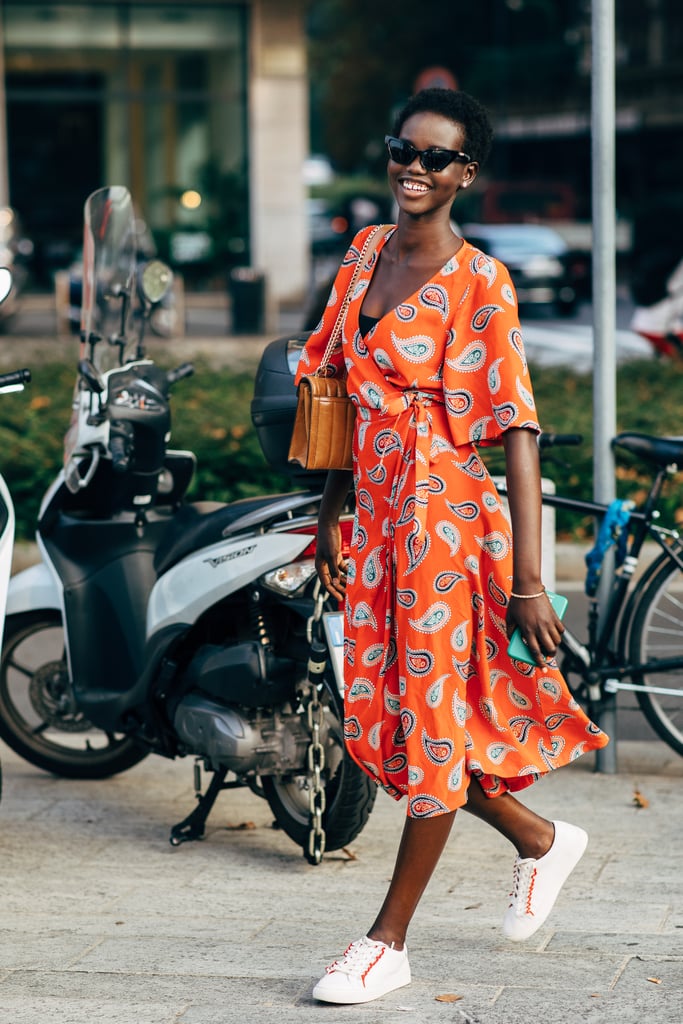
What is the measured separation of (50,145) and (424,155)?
2508 cm

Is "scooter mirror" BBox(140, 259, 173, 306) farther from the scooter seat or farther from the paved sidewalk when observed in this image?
the paved sidewalk

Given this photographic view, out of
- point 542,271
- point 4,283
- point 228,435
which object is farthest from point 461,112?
point 542,271

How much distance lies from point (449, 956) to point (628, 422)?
6.13m

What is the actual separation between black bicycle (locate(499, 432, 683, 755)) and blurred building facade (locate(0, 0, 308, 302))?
73.5 ft

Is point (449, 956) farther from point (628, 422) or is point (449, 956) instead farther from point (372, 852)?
point (628, 422)

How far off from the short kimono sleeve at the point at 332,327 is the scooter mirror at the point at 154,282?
140 cm

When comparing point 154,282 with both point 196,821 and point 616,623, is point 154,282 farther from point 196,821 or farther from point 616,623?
point 616,623

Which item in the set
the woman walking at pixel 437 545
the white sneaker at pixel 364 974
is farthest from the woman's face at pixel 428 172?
the white sneaker at pixel 364 974

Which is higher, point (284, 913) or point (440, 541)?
point (440, 541)

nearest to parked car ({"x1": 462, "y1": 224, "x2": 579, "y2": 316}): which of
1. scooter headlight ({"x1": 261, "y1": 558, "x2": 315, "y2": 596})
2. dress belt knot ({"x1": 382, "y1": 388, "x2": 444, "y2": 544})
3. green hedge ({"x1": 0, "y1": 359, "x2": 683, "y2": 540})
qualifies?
green hedge ({"x1": 0, "y1": 359, "x2": 683, "y2": 540})

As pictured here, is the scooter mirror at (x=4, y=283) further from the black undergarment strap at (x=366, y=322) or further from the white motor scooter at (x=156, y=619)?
the black undergarment strap at (x=366, y=322)

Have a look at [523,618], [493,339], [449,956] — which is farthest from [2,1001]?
[493,339]

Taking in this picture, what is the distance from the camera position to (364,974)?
3.63 meters

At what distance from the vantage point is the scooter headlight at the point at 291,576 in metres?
4.52
